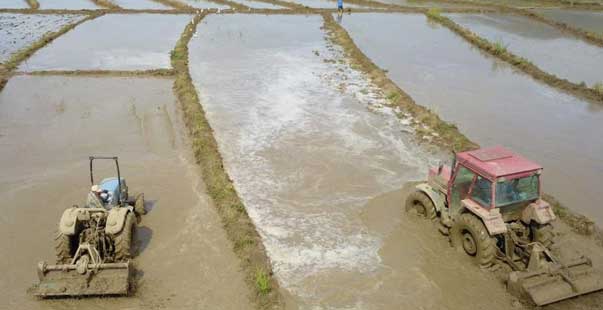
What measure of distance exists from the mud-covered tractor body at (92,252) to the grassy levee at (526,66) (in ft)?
50.0

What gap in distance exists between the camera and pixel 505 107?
15.4 meters

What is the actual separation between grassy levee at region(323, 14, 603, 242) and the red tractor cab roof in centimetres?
225

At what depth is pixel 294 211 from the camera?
31.9ft

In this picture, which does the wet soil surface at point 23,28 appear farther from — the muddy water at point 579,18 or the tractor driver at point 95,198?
the muddy water at point 579,18

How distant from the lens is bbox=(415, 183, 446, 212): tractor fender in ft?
28.6

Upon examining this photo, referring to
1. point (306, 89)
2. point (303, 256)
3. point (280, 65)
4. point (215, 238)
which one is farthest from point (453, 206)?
point (280, 65)

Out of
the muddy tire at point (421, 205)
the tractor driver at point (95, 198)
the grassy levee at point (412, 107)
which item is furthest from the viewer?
the grassy levee at point (412, 107)

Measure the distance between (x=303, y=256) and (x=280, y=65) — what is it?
492 inches

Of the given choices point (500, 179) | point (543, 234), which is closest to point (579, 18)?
point (543, 234)

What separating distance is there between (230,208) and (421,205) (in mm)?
3661

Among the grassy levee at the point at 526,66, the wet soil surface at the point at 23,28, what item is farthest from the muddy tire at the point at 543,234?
the wet soil surface at the point at 23,28

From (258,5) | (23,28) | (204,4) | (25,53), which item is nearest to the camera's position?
(25,53)

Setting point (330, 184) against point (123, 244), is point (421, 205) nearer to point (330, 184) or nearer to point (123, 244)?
point (330, 184)

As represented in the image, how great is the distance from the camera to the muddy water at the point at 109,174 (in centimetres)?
756
